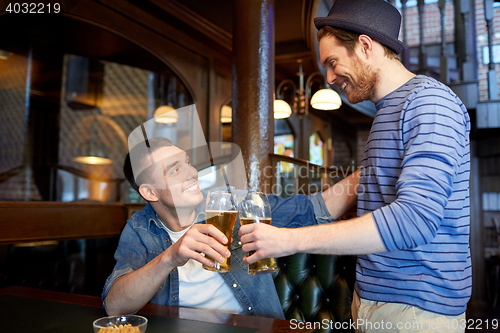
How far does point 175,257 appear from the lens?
3.70 ft

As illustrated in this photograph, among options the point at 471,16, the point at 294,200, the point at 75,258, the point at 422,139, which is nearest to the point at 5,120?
the point at 75,258

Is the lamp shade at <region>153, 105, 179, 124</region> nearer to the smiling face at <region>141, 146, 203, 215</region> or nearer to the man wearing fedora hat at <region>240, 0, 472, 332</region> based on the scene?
the smiling face at <region>141, 146, 203, 215</region>

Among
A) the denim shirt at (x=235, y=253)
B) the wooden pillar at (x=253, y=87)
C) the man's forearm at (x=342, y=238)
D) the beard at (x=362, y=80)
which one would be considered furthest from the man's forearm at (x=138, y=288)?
the wooden pillar at (x=253, y=87)

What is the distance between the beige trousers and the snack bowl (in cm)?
68

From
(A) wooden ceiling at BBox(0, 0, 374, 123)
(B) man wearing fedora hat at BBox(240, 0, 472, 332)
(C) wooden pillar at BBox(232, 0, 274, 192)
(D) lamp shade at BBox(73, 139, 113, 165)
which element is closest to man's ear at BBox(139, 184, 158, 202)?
(B) man wearing fedora hat at BBox(240, 0, 472, 332)

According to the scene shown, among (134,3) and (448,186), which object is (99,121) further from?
(448,186)

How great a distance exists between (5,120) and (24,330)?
16.0 ft

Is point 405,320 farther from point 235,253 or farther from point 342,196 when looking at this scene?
point 235,253

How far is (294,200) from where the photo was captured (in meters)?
1.66

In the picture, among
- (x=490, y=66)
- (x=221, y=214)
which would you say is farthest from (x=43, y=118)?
(x=490, y=66)

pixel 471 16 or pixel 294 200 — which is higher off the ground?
pixel 471 16

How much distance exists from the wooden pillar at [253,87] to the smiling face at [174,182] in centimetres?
132

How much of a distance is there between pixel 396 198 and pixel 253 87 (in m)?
2.01

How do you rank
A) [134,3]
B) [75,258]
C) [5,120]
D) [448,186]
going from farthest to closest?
[5,120], [134,3], [75,258], [448,186]
